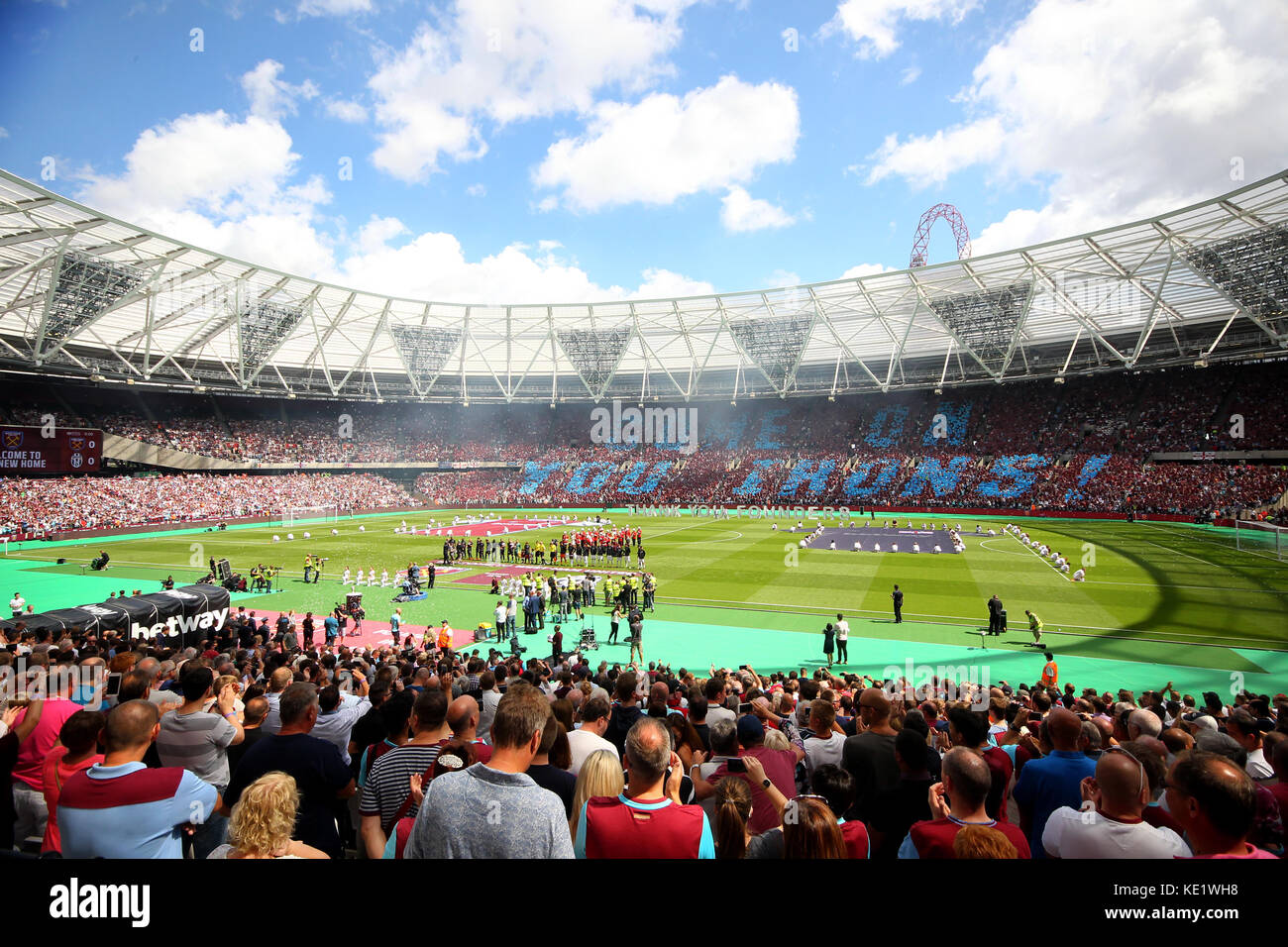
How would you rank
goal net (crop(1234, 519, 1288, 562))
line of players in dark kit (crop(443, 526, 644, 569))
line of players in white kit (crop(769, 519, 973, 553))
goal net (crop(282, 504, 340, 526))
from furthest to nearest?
goal net (crop(282, 504, 340, 526))
line of players in white kit (crop(769, 519, 973, 553))
line of players in dark kit (crop(443, 526, 644, 569))
goal net (crop(1234, 519, 1288, 562))

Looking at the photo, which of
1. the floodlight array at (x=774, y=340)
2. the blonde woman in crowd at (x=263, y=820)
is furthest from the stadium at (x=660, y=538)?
the floodlight array at (x=774, y=340)

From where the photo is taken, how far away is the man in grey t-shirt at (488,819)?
8.22 feet

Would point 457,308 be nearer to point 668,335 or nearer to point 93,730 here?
point 668,335

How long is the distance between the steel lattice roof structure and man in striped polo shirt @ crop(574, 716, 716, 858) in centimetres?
4889

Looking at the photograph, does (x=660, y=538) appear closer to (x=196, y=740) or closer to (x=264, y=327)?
(x=196, y=740)

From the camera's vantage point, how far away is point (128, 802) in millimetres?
3279

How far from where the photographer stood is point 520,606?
Answer: 2267cm

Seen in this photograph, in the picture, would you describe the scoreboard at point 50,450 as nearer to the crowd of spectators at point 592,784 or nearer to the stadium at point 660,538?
the stadium at point 660,538

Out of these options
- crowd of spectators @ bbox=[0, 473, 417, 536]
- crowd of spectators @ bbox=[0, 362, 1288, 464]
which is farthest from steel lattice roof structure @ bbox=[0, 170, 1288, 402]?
crowd of spectators @ bbox=[0, 473, 417, 536]

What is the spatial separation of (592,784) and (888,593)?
76.8 ft

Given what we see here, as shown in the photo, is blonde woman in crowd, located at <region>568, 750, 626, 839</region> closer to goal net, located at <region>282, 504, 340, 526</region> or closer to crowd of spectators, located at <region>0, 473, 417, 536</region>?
crowd of spectators, located at <region>0, 473, 417, 536</region>

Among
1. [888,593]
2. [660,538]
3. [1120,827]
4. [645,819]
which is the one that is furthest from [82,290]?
[1120,827]

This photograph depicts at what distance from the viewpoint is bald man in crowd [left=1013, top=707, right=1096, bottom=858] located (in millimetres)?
4297
